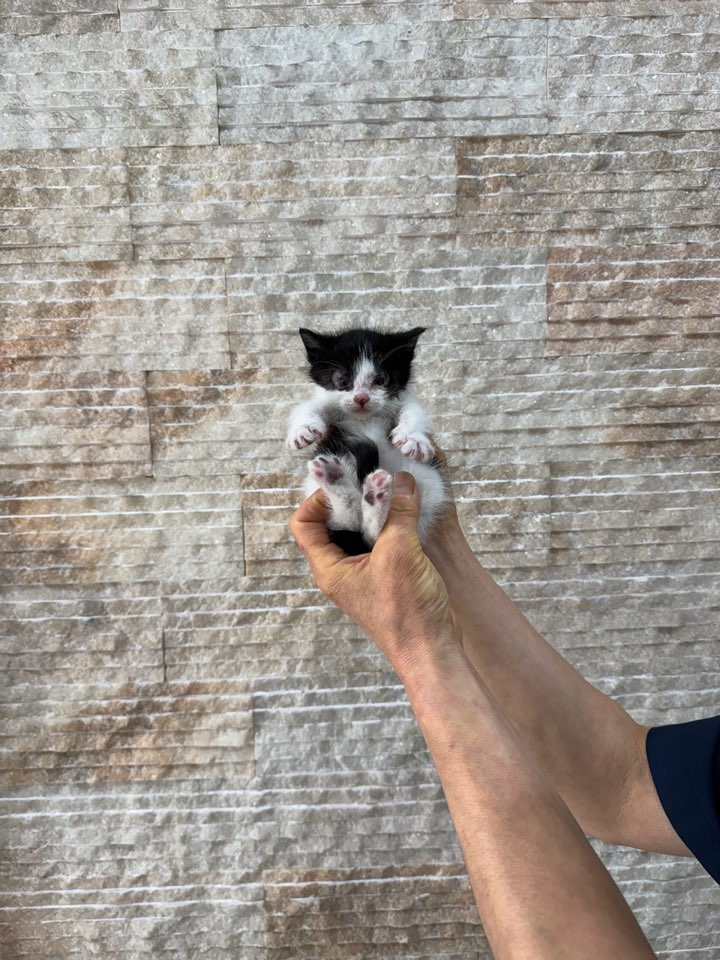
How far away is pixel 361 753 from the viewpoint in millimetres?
1713

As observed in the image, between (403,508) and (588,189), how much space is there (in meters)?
0.95

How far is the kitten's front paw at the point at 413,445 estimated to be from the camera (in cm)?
116

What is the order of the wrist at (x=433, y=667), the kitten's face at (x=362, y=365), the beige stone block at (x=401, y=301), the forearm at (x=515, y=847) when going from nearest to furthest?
the forearm at (x=515, y=847)
the wrist at (x=433, y=667)
the kitten's face at (x=362, y=365)
the beige stone block at (x=401, y=301)

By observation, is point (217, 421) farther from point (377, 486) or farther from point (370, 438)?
point (377, 486)

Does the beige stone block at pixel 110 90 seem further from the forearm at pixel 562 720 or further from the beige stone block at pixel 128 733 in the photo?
the beige stone block at pixel 128 733

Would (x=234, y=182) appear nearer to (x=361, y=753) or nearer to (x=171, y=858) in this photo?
(x=361, y=753)

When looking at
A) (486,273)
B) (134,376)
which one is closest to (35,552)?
(134,376)

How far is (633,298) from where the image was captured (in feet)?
5.27

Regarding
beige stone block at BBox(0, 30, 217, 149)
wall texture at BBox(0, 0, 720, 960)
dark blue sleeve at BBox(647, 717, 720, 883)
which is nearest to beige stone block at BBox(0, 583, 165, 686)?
wall texture at BBox(0, 0, 720, 960)

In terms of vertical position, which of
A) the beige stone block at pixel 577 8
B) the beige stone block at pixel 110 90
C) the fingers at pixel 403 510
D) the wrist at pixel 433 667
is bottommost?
the wrist at pixel 433 667

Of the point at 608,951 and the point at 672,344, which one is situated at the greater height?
the point at 672,344

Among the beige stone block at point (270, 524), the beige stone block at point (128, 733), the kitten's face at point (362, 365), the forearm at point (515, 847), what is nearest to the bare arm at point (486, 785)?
the forearm at point (515, 847)

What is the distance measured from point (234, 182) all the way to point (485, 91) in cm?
57

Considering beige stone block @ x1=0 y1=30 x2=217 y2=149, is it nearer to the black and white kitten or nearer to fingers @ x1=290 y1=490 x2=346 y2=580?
the black and white kitten
